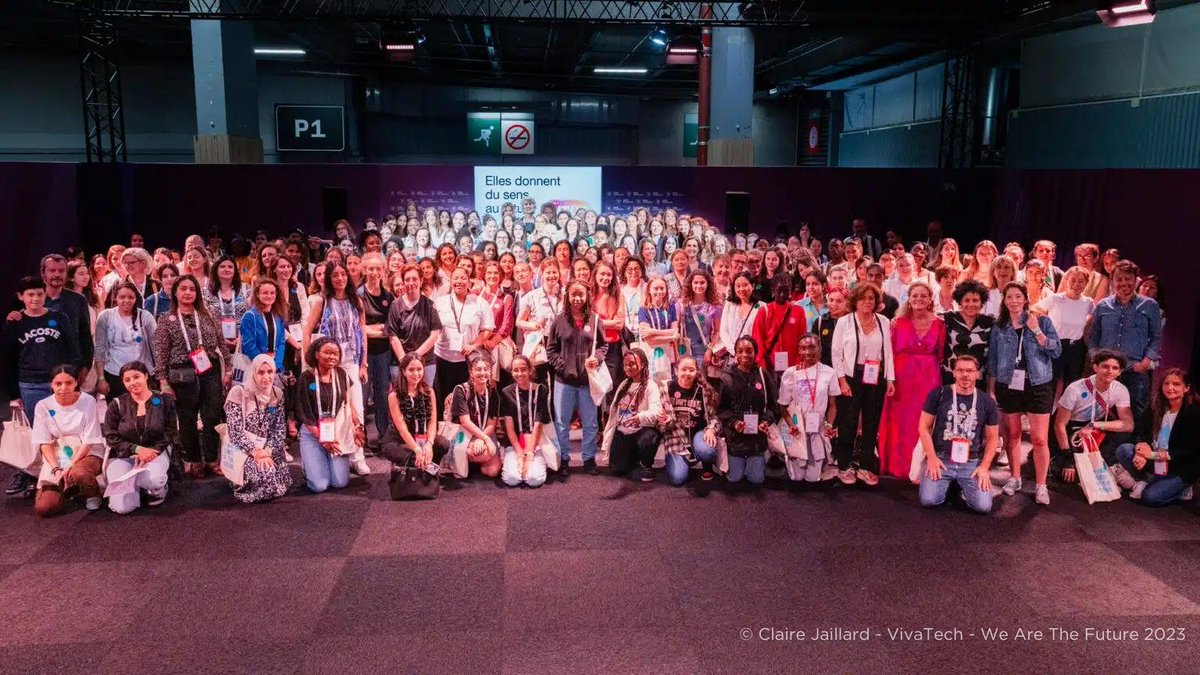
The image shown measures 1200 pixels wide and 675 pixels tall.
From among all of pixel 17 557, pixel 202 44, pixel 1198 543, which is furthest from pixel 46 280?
pixel 202 44

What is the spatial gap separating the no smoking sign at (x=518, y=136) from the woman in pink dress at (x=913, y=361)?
56.8 feet

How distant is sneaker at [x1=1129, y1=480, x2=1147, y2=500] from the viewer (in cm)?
555

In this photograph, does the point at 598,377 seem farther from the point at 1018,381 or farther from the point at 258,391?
the point at 1018,381

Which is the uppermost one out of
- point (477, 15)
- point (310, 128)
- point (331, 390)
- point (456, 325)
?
point (477, 15)

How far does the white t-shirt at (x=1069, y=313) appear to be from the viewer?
6531 mm

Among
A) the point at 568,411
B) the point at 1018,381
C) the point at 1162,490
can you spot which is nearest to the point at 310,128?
the point at 568,411

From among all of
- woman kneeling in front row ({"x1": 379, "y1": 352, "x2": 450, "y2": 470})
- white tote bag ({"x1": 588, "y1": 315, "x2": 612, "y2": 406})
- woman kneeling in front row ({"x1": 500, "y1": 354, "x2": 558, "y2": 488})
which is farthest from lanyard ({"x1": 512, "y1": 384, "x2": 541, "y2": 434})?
woman kneeling in front row ({"x1": 379, "y1": 352, "x2": 450, "y2": 470})

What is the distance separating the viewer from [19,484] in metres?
5.54

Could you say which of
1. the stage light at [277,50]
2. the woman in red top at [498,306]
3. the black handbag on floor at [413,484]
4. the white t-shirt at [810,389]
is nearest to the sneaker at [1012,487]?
the white t-shirt at [810,389]

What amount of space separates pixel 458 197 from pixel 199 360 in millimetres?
7079

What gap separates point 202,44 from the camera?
1355cm

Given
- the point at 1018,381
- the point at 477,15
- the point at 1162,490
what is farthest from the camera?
the point at 477,15

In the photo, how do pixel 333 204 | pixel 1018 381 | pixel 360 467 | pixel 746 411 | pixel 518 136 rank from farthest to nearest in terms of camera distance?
1. pixel 518 136
2. pixel 333 204
3. pixel 360 467
4. pixel 746 411
5. pixel 1018 381

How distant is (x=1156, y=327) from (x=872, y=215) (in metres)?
7.52
